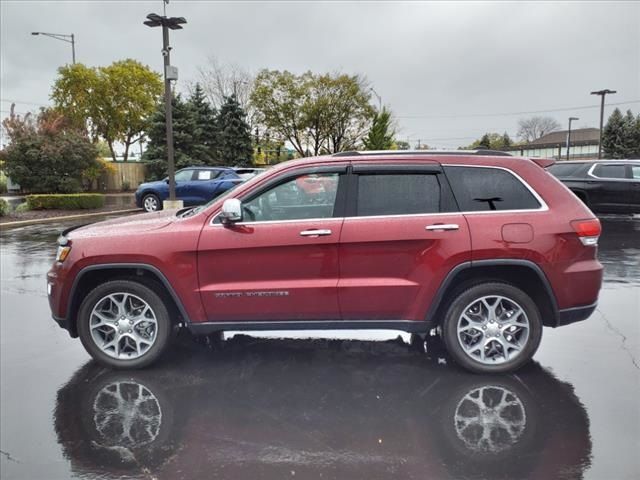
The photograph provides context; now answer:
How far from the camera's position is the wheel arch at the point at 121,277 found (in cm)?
409

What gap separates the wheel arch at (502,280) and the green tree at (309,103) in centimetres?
3660

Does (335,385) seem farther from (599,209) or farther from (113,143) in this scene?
(113,143)

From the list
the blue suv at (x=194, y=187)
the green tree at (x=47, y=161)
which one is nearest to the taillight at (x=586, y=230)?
the blue suv at (x=194, y=187)

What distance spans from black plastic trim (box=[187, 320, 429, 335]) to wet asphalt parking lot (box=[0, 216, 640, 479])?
0.38m

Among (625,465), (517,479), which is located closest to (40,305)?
(517,479)

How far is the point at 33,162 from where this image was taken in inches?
866

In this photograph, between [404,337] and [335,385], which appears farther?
[404,337]

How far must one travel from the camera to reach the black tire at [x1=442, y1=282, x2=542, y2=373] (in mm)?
4016

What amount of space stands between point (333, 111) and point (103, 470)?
38.7 m

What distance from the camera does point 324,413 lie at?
11.5 feet

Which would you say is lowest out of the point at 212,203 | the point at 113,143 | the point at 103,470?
the point at 103,470

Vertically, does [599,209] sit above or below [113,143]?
below

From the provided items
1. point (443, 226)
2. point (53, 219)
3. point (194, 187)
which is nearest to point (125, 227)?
→ point (443, 226)

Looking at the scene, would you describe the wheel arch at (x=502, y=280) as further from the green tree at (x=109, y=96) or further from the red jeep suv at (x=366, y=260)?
the green tree at (x=109, y=96)
